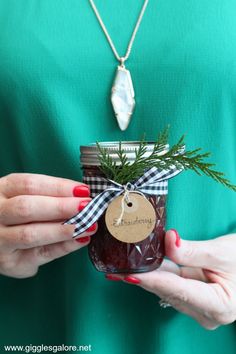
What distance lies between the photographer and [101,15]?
2.79ft

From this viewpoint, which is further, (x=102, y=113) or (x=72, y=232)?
(x=102, y=113)

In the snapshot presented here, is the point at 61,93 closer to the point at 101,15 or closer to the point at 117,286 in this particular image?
the point at 101,15

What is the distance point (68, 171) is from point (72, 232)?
181 millimetres

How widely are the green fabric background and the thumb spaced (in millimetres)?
97

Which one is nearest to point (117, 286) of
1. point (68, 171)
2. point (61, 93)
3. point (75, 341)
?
point (75, 341)

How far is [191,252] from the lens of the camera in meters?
0.75

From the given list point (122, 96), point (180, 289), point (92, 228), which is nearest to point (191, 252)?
point (180, 289)

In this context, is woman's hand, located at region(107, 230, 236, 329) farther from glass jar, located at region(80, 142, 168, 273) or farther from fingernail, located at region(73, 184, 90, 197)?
fingernail, located at region(73, 184, 90, 197)

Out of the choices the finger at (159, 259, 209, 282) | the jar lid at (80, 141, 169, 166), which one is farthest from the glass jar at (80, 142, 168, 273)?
the finger at (159, 259, 209, 282)

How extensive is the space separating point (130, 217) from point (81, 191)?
0.26ft

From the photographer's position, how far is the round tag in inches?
26.8

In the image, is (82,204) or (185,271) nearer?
(82,204)

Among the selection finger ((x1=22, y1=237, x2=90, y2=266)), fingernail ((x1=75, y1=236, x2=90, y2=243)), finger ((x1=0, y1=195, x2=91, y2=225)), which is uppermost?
finger ((x1=0, y1=195, x2=91, y2=225))

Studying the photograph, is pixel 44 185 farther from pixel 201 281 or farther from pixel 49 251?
pixel 201 281
